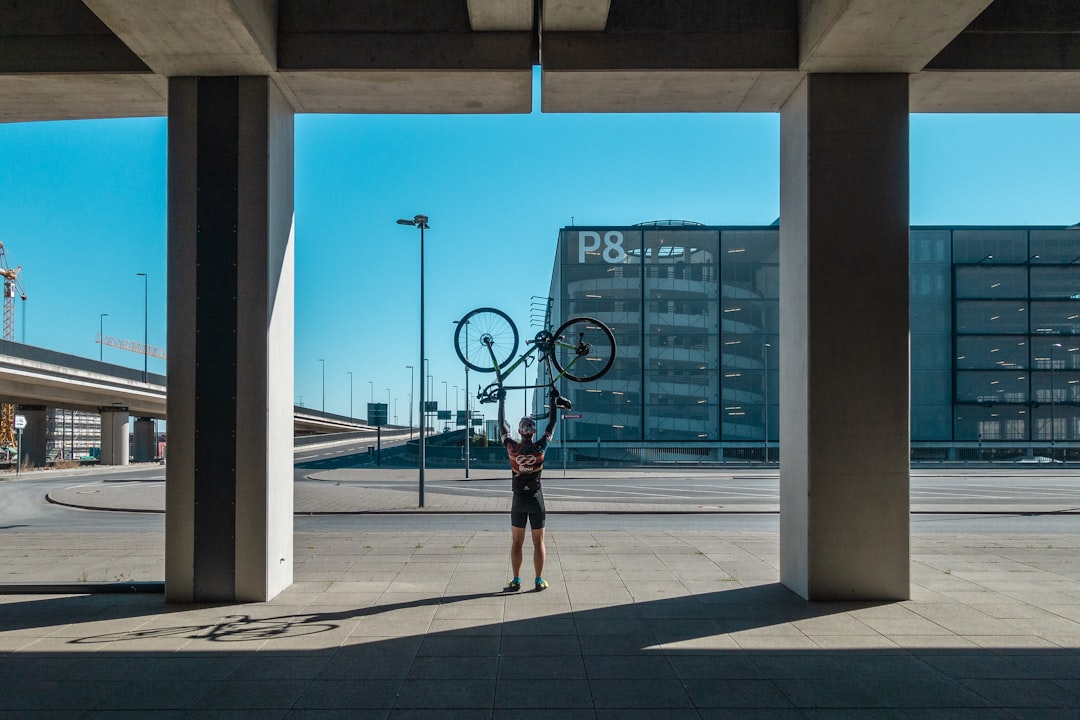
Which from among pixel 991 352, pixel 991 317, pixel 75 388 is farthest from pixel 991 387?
pixel 75 388

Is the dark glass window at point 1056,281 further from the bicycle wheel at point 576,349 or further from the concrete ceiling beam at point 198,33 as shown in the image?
the concrete ceiling beam at point 198,33

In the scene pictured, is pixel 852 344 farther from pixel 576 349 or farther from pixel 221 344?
pixel 221 344

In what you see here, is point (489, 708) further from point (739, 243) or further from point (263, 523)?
point (739, 243)

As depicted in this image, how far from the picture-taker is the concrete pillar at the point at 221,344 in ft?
24.8

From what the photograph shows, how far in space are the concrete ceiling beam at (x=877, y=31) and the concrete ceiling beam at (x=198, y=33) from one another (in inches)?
228

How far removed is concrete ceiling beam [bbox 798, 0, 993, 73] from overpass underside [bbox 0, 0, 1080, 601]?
0.12 ft

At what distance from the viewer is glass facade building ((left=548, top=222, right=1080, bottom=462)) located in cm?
5297

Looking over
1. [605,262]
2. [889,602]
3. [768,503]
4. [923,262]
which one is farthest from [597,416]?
[889,602]

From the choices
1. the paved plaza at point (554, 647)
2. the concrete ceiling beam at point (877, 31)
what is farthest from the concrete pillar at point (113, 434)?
the concrete ceiling beam at point (877, 31)

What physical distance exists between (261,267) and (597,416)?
4629cm

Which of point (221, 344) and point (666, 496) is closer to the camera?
point (221, 344)

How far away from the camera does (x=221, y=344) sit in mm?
7625

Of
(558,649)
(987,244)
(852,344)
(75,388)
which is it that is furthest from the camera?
(987,244)

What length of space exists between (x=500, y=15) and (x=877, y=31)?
3.91m
